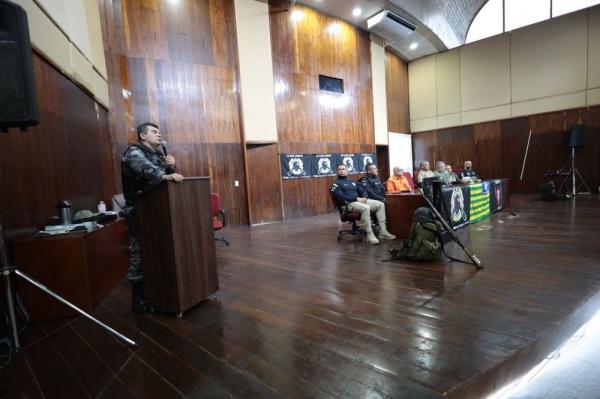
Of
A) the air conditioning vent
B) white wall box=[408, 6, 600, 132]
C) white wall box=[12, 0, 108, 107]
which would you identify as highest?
the air conditioning vent

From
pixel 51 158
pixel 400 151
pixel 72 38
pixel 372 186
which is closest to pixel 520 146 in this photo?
pixel 400 151

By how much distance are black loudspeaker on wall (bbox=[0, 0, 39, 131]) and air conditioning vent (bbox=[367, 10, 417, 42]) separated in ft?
29.0

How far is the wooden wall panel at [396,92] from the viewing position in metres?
10.9

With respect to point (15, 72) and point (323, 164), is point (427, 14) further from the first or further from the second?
point (15, 72)

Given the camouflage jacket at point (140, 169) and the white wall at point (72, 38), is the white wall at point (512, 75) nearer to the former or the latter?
the white wall at point (72, 38)

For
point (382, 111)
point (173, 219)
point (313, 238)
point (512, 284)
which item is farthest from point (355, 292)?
point (382, 111)

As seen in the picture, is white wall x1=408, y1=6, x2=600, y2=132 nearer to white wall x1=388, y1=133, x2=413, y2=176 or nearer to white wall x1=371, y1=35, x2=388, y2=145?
white wall x1=388, y1=133, x2=413, y2=176

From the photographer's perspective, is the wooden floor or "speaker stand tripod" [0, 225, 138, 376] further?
"speaker stand tripod" [0, 225, 138, 376]

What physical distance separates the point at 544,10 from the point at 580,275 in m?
10.4

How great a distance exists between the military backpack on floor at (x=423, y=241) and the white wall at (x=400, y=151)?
7.52m

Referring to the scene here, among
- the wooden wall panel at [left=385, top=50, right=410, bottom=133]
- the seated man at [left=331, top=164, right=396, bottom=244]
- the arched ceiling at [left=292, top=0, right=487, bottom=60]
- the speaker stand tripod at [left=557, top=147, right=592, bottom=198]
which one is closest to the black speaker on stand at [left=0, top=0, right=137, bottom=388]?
the seated man at [left=331, top=164, right=396, bottom=244]

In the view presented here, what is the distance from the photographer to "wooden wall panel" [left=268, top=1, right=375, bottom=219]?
755 centimetres

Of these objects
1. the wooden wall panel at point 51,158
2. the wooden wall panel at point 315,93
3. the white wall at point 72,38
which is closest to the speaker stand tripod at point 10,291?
the wooden wall panel at point 51,158

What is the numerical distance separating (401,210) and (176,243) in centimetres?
333
